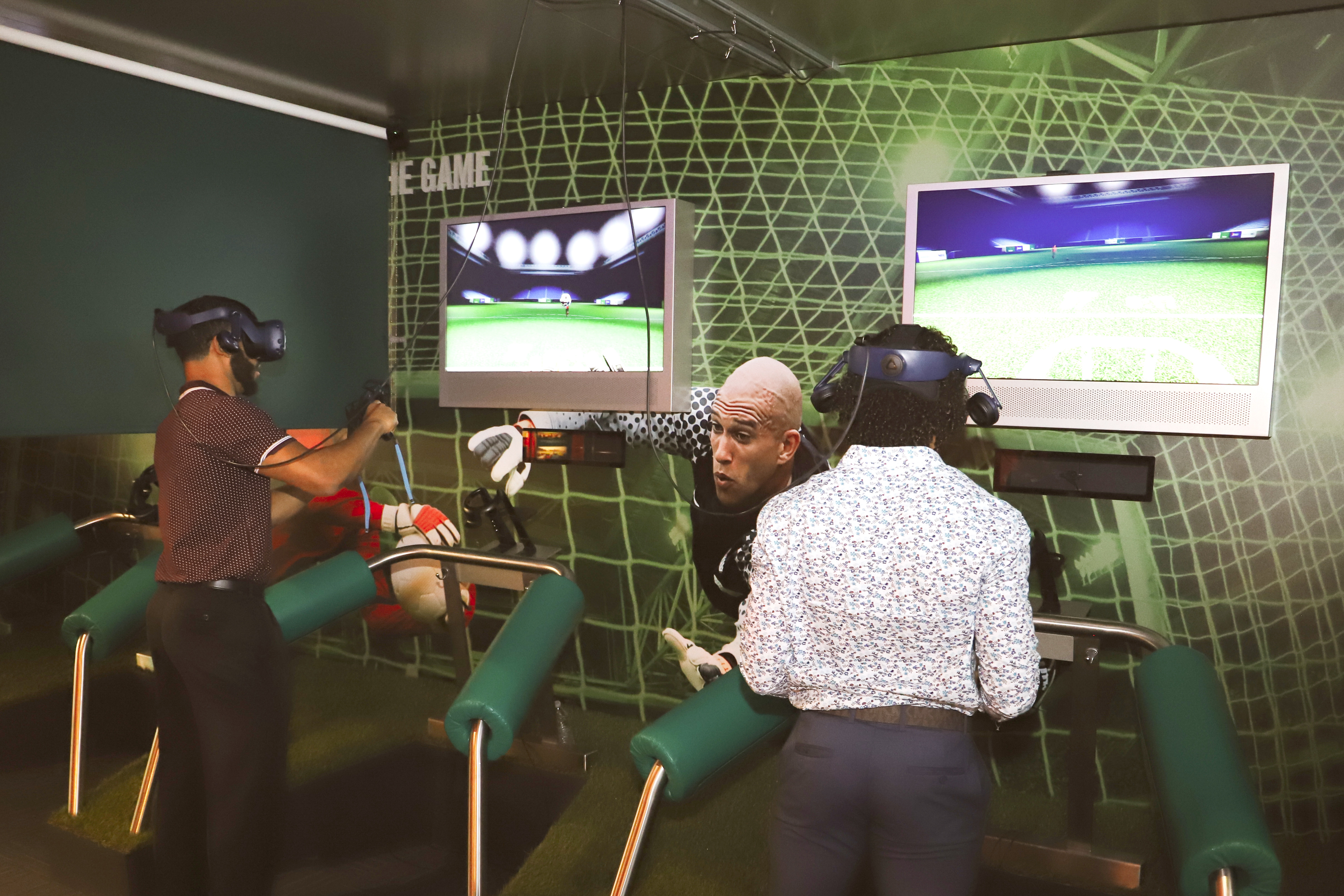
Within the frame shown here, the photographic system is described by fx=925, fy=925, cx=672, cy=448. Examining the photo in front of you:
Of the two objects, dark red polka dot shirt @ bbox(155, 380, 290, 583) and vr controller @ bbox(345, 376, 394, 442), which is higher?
vr controller @ bbox(345, 376, 394, 442)

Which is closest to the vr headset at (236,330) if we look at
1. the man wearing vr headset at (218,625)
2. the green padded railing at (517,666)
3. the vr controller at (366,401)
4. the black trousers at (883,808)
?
the man wearing vr headset at (218,625)

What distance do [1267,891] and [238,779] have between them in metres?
2.38

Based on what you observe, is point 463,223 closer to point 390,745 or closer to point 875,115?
point 875,115

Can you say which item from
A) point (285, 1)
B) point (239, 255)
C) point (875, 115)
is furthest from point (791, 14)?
point (239, 255)

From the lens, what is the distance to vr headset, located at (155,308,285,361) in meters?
2.65

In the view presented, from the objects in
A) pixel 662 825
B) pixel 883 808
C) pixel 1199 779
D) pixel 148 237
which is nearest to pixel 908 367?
pixel 883 808

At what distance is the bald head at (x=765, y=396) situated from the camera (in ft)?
11.6

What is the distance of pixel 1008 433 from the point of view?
3207mm

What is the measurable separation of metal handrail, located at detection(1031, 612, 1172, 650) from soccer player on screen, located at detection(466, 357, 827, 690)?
1056 millimetres

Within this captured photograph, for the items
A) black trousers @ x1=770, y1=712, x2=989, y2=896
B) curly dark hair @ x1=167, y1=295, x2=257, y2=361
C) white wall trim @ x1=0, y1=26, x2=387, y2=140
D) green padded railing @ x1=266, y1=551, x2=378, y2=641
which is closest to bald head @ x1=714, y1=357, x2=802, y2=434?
green padded railing @ x1=266, y1=551, x2=378, y2=641

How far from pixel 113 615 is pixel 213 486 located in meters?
1.30

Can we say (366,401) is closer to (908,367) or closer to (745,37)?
(745,37)

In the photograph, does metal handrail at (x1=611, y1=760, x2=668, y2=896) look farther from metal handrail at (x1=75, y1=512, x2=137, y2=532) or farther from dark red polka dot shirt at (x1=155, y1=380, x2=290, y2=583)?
metal handrail at (x1=75, y1=512, x2=137, y2=532)

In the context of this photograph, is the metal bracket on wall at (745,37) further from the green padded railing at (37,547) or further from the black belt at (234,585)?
the green padded railing at (37,547)
